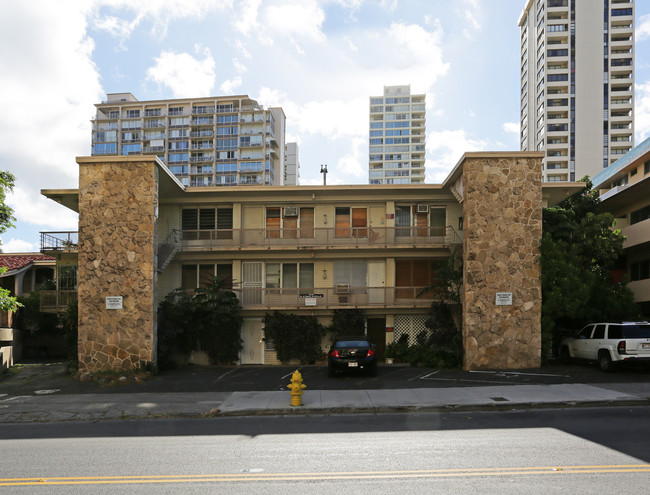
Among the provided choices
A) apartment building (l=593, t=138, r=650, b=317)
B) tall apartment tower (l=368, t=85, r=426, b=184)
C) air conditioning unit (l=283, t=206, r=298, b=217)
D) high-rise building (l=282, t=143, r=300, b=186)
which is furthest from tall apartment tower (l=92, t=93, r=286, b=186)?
apartment building (l=593, t=138, r=650, b=317)

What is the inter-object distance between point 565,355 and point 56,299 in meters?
22.4

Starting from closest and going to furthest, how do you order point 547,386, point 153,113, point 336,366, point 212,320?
point 547,386
point 336,366
point 212,320
point 153,113

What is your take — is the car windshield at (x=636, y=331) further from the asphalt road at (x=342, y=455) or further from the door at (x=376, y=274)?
the door at (x=376, y=274)

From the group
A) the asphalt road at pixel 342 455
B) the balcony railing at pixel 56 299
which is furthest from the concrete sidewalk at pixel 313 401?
the balcony railing at pixel 56 299

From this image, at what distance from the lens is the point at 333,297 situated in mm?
24297

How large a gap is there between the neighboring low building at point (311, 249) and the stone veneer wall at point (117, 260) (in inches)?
1.6

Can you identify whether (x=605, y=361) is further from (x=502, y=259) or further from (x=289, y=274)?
(x=289, y=274)

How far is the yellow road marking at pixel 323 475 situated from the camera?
7.46 m

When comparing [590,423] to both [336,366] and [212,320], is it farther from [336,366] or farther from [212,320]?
[212,320]

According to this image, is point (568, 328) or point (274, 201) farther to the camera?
point (274, 201)

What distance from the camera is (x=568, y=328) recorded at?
23.1 m

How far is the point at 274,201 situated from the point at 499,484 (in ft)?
64.1

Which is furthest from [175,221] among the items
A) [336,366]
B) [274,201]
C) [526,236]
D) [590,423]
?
[590,423]

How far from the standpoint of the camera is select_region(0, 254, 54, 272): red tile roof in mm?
30828
